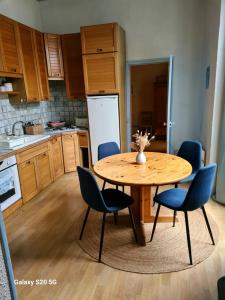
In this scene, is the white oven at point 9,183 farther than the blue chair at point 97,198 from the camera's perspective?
Yes

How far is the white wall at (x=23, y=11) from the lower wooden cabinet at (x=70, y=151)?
211cm

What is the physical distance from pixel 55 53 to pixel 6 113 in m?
1.45

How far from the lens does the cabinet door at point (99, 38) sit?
3490mm

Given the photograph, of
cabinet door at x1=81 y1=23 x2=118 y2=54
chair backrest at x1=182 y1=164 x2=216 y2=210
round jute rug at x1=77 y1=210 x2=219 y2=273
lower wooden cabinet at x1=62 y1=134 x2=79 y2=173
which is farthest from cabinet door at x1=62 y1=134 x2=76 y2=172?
chair backrest at x1=182 y1=164 x2=216 y2=210

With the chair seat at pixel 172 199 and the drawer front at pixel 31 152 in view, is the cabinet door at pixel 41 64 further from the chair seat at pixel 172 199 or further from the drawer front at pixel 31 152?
the chair seat at pixel 172 199

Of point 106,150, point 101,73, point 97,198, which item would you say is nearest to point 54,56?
point 101,73

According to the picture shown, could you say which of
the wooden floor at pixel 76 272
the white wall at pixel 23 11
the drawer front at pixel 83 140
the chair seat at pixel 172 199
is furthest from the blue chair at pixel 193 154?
the white wall at pixel 23 11

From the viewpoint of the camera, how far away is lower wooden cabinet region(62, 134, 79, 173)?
13.4 feet

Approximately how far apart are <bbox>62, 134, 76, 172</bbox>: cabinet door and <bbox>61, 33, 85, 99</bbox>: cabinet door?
2.66ft

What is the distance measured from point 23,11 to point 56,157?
102 inches

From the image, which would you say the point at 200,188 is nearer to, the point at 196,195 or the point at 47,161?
the point at 196,195

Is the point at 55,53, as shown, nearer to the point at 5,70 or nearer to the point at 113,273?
the point at 5,70

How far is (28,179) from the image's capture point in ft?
10.3

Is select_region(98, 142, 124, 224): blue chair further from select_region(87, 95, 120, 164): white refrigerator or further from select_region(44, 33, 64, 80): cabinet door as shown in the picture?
select_region(44, 33, 64, 80): cabinet door
